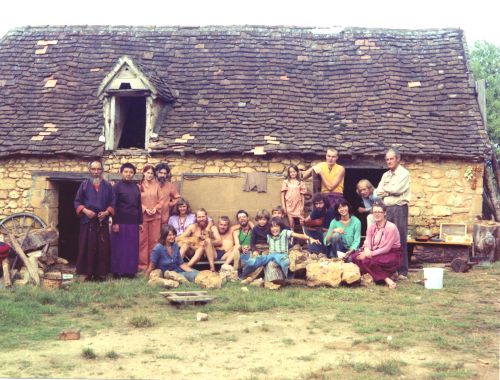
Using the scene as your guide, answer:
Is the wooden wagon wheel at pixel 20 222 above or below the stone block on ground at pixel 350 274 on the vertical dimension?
above

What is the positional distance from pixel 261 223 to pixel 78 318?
3.93 m

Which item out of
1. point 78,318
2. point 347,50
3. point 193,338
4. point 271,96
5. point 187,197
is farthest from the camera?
point 347,50

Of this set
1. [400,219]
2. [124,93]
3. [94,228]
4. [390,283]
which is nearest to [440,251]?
[400,219]

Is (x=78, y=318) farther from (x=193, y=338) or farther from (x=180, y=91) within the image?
(x=180, y=91)

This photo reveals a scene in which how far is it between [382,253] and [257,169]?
13.4 feet

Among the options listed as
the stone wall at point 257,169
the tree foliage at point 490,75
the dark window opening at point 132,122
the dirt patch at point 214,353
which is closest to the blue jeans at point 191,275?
the dirt patch at point 214,353

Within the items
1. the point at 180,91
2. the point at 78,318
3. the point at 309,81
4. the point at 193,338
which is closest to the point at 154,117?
the point at 180,91

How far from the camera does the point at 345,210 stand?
441 inches

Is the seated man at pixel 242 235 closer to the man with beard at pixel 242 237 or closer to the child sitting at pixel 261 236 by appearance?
the man with beard at pixel 242 237

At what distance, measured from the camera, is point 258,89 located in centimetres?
1540

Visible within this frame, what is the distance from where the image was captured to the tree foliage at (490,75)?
92.9ft

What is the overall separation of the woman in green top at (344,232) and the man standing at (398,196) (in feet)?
2.03

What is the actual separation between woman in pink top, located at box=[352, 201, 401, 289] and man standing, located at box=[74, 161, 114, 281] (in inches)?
166

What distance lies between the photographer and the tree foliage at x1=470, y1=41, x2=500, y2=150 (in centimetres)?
2833
